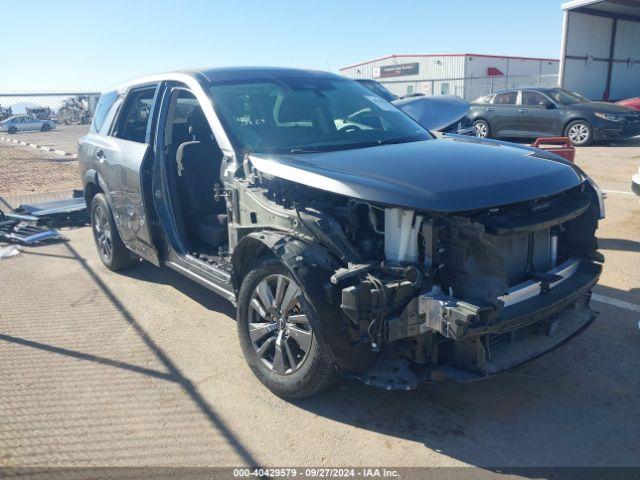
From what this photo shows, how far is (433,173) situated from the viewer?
3061mm

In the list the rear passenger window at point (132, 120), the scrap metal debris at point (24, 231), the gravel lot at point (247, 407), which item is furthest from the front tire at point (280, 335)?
the scrap metal debris at point (24, 231)

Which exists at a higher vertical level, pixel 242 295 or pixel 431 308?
pixel 431 308

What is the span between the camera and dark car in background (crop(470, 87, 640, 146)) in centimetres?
1442

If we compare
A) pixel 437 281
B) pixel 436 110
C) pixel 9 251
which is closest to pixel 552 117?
pixel 436 110

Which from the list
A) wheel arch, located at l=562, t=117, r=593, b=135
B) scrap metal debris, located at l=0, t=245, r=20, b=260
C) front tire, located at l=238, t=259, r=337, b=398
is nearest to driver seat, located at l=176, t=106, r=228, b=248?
front tire, located at l=238, t=259, r=337, b=398

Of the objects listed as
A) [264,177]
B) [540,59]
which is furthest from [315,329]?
[540,59]

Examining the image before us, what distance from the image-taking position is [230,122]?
154 inches

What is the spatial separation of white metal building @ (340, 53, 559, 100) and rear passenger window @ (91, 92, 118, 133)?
23568 millimetres

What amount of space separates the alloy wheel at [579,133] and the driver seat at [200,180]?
12.7 m

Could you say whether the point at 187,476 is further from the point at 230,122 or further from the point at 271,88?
the point at 271,88

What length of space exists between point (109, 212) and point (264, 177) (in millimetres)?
2789

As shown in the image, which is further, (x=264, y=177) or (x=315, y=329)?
(x=264, y=177)

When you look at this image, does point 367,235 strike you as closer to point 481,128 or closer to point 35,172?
point 35,172

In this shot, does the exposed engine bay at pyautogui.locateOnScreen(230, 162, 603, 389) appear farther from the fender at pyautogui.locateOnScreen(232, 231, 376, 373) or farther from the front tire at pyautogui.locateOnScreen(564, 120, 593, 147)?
the front tire at pyautogui.locateOnScreen(564, 120, 593, 147)
